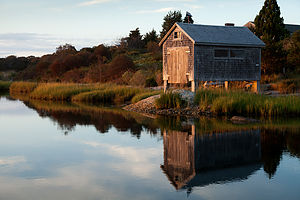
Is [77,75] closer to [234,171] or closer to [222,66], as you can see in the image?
[222,66]

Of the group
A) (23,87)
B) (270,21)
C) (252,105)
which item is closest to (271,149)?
(252,105)

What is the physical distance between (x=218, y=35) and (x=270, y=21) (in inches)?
738

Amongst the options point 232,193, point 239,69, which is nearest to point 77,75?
point 239,69

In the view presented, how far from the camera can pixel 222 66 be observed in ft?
78.6

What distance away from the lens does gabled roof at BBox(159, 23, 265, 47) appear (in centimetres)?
2317

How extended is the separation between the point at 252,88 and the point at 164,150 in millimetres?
16789

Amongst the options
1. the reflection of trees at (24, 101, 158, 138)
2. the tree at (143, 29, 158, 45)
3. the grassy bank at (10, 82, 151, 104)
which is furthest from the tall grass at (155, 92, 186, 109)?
the tree at (143, 29, 158, 45)

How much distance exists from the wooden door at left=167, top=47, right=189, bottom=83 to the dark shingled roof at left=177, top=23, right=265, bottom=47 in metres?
1.07

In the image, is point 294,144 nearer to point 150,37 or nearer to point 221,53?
point 221,53

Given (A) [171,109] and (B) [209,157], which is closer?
(B) [209,157]

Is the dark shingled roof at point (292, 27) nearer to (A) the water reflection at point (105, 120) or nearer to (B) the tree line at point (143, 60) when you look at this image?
(B) the tree line at point (143, 60)

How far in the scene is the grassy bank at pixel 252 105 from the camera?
17891mm

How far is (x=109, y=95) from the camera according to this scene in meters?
27.8

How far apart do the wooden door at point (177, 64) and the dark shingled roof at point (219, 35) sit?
1070 mm
